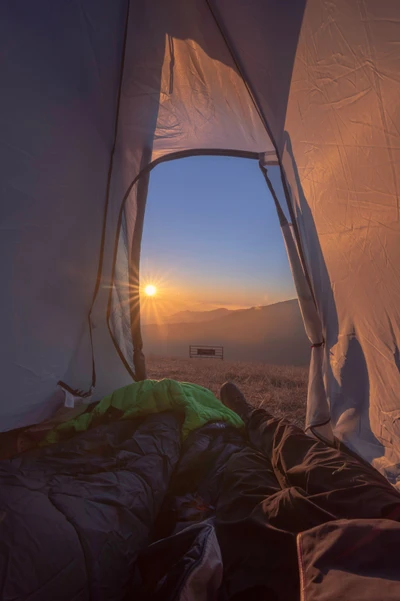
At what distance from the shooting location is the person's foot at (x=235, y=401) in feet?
6.69

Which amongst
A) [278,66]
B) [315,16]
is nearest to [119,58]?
[278,66]

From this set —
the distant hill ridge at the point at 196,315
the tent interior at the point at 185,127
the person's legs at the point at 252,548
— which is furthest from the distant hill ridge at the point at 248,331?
the person's legs at the point at 252,548

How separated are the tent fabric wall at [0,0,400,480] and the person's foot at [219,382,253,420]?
1.63ft

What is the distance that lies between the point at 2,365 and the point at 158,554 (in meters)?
1.05

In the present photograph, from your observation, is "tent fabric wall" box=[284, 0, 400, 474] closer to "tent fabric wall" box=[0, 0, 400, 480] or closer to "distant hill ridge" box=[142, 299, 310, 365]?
"tent fabric wall" box=[0, 0, 400, 480]

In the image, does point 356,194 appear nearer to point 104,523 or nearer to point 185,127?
point 104,523

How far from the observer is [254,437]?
1.69m

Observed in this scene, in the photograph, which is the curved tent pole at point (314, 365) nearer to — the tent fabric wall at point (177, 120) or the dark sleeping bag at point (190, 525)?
the tent fabric wall at point (177, 120)

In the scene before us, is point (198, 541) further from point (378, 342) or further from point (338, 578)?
point (378, 342)

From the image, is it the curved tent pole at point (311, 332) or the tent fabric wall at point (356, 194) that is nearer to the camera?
the tent fabric wall at point (356, 194)

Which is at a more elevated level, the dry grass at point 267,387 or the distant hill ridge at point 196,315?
the distant hill ridge at point 196,315

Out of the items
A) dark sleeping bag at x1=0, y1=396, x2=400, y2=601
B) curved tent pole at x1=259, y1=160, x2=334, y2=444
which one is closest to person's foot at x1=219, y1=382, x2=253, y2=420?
curved tent pole at x1=259, y1=160, x2=334, y2=444

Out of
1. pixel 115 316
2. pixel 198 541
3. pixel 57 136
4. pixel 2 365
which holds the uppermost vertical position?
pixel 57 136

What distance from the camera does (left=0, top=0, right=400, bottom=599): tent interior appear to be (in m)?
1.19
